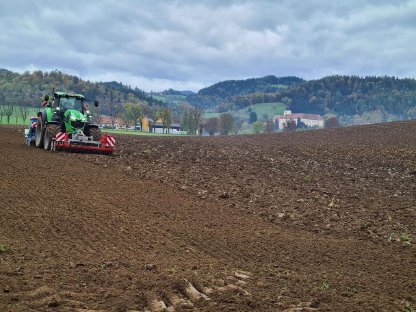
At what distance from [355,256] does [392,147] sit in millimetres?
24116

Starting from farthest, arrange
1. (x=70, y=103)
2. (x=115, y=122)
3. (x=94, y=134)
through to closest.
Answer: (x=115, y=122), (x=70, y=103), (x=94, y=134)

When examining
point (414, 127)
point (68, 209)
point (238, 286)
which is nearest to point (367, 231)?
point (238, 286)

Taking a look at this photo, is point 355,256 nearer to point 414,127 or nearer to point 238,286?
point 238,286

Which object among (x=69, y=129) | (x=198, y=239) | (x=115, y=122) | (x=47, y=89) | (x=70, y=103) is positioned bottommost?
(x=198, y=239)

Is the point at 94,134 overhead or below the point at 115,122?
below

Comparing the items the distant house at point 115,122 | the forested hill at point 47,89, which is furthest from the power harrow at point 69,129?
the forested hill at point 47,89

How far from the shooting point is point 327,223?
35.3ft

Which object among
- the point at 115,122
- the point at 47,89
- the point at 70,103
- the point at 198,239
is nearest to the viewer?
the point at 198,239

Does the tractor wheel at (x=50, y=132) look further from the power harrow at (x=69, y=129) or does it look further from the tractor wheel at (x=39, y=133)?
the tractor wheel at (x=39, y=133)

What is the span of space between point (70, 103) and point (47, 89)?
124 meters

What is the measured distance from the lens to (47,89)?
13762 cm

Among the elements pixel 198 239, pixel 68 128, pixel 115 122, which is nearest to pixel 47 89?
pixel 115 122

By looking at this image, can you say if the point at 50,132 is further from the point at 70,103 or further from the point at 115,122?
the point at 115,122

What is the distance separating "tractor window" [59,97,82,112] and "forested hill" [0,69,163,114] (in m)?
96.5
